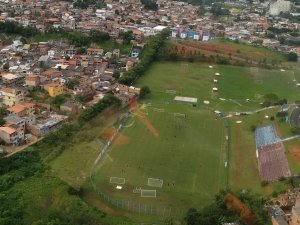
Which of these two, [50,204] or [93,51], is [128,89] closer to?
[93,51]

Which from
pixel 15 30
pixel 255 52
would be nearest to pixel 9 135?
pixel 15 30

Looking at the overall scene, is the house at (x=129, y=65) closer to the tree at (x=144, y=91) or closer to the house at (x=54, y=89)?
the tree at (x=144, y=91)

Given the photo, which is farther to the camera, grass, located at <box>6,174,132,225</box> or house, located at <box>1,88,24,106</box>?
house, located at <box>1,88,24,106</box>

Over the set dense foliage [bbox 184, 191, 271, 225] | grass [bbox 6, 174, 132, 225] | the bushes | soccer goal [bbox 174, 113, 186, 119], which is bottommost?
soccer goal [bbox 174, 113, 186, 119]

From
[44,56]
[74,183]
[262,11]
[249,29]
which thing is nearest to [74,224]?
[74,183]

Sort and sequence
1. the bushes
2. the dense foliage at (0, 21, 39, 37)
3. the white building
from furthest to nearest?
the white building < the dense foliage at (0, 21, 39, 37) < the bushes

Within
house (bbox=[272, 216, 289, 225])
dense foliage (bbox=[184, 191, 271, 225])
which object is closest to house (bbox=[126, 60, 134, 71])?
dense foliage (bbox=[184, 191, 271, 225])

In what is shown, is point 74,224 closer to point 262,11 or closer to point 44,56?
point 44,56

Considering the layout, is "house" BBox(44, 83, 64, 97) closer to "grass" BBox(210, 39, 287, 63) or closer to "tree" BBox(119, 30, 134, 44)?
"tree" BBox(119, 30, 134, 44)

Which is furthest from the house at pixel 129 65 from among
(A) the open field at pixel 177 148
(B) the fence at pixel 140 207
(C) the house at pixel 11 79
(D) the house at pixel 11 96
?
(B) the fence at pixel 140 207
